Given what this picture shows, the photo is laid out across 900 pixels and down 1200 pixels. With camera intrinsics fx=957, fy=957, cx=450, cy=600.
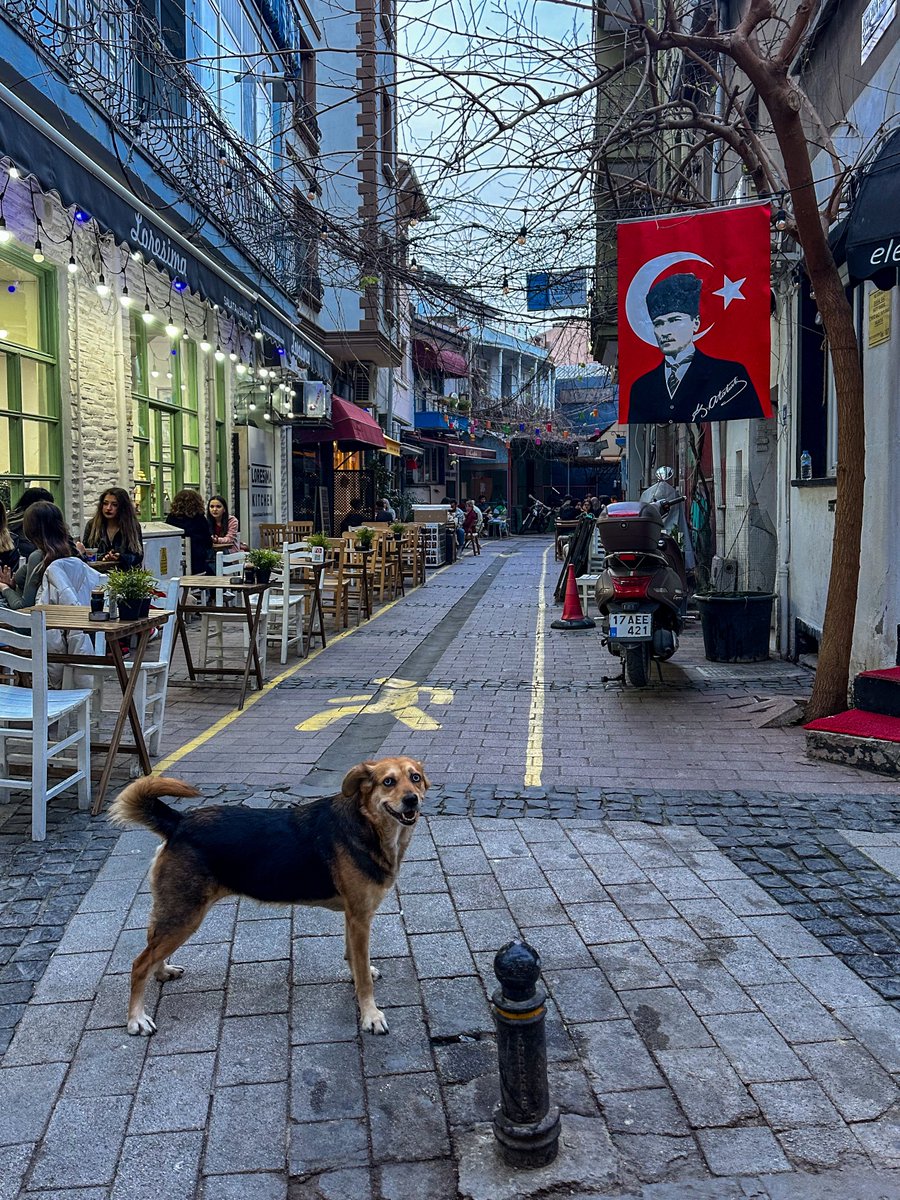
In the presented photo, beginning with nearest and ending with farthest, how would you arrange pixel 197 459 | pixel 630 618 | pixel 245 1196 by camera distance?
pixel 245 1196, pixel 630 618, pixel 197 459

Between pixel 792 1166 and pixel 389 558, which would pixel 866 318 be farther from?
pixel 389 558

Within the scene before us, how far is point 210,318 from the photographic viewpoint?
1526 centimetres

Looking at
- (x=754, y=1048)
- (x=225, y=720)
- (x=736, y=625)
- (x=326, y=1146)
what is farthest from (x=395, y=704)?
(x=326, y=1146)

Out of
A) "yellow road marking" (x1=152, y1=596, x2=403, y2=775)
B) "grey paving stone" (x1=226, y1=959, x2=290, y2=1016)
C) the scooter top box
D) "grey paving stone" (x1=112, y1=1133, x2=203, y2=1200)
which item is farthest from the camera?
the scooter top box

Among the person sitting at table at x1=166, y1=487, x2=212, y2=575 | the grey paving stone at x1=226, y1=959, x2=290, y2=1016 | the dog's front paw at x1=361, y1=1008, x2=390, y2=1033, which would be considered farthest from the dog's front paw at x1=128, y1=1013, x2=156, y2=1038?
the person sitting at table at x1=166, y1=487, x2=212, y2=575

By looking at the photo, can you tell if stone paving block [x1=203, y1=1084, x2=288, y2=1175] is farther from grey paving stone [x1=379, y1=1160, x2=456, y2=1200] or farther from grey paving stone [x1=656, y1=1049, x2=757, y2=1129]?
grey paving stone [x1=656, y1=1049, x2=757, y2=1129]

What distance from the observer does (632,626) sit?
26.8 ft

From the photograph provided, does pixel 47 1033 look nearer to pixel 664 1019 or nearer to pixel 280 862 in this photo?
pixel 280 862

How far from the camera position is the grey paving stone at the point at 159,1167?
2.38 metres

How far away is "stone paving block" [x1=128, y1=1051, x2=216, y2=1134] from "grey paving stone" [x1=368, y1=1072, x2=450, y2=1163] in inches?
19.0

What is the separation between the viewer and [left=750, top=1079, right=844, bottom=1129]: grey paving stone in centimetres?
263

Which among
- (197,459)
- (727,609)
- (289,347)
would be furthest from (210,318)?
(727,609)

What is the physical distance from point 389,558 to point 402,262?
7652mm

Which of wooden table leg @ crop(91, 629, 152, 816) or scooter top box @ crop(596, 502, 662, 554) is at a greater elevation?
scooter top box @ crop(596, 502, 662, 554)
